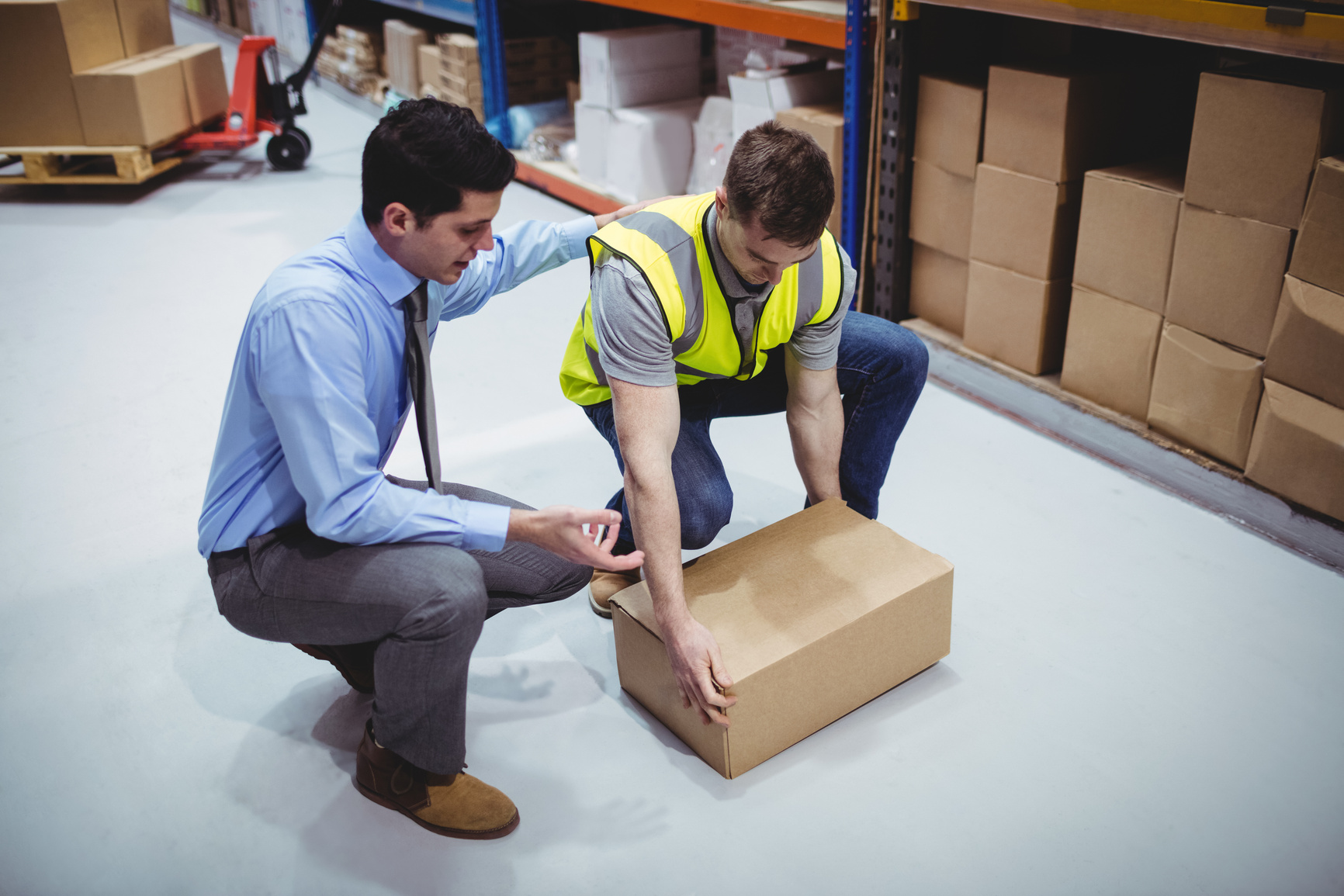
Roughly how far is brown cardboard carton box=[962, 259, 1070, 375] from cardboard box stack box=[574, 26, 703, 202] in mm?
1633

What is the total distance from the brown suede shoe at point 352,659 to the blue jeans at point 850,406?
52 cm

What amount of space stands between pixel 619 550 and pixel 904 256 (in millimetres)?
1632

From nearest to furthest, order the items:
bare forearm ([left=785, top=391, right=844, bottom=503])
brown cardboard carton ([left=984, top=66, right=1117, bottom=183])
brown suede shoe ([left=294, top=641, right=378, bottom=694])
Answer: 1. brown suede shoe ([left=294, top=641, right=378, bottom=694])
2. bare forearm ([left=785, top=391, right=844, bottom=503])
3. brown cardboard carton ([left=984, top=66, right=1117, bottom=183])

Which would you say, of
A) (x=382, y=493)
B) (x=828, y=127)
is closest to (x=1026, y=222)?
(x=828, y=127)

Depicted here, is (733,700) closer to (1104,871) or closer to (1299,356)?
(1104,871)

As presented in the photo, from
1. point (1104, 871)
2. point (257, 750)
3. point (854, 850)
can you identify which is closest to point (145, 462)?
point (257, 750)

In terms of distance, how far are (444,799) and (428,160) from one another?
0.97m

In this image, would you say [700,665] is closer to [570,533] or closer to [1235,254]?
[570,533]

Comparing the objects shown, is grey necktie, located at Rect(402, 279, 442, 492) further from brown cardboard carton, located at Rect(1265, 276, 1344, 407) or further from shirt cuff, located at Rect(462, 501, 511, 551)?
brown cardboard carton, located at Rect(1265, 276, 1344, 407)

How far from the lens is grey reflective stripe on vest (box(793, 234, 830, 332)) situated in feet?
6.00

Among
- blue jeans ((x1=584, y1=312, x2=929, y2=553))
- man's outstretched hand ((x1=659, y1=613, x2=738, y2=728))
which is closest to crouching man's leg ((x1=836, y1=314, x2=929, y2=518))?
blue jeans ((x1=584, y1=312, x2=929, y2=553))

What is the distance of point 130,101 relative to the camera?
4.69 m

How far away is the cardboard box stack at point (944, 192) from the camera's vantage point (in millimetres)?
2820

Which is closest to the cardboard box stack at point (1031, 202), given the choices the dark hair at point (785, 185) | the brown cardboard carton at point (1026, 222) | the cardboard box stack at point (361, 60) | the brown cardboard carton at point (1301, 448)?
the brown cardboard carton at point (1026, 222)
